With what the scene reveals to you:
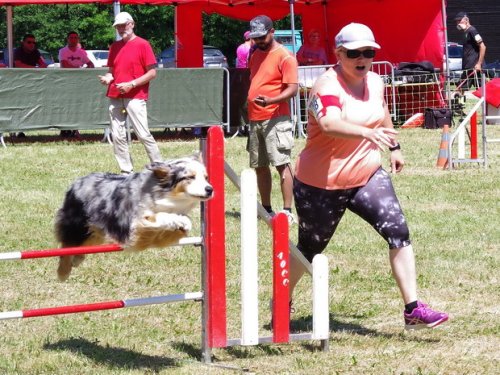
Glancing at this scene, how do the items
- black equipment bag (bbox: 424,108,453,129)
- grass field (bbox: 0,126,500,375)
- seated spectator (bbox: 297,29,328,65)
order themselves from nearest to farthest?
grass field (bbox: 0,126,500,375)
seated spectator (bbox: 297,29,328,65)
black equipment bag (bbox: 424,108,453,129)

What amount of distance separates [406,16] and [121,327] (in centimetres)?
1642

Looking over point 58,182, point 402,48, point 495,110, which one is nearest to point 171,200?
point 58,182

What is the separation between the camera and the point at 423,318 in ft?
19.9

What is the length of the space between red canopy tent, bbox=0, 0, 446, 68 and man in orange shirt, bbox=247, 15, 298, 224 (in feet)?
35.8

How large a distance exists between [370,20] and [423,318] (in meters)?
16.9

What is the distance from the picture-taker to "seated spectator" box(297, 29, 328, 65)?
2025cm

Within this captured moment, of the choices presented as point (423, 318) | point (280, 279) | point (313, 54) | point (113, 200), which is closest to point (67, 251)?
point (113, 200)

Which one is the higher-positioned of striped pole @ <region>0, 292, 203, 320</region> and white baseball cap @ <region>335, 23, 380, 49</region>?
white baseball cap @ <region>335, 23, 380, 49</region>

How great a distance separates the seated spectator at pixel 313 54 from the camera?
20250 mm

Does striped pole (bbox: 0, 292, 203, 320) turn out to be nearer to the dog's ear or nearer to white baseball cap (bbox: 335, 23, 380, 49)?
the dog's ear

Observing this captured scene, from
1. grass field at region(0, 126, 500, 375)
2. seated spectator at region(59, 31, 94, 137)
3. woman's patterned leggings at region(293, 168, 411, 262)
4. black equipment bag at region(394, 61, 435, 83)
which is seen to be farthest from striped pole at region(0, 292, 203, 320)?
black equipment bag at region(394, 61, 435, 83)

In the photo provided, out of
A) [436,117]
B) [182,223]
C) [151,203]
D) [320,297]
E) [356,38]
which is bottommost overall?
[320,297]

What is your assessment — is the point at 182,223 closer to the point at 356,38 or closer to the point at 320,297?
the point at 320,297

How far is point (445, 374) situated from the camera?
555 cm
